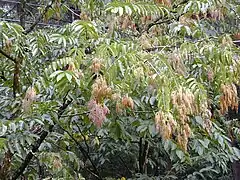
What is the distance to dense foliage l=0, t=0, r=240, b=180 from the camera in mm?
1284

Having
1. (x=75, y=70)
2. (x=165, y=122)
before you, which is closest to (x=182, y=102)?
(x=165, y=122)

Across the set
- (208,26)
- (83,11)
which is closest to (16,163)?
(83,11)

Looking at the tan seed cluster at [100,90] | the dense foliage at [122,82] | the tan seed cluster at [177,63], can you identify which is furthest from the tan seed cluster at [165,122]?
the tan seed cluster at [177,63]

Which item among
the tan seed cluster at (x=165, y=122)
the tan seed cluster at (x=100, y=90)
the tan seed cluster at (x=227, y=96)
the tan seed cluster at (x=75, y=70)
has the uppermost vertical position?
the tan seed cluster at (x=75, y=70)

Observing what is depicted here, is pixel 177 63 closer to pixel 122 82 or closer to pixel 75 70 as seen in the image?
pixel 122 82

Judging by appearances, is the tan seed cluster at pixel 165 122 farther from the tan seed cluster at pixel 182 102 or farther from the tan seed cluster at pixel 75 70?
the tan seed cluster at pixel 75 70

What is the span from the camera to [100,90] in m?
1.22

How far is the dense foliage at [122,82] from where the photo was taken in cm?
128

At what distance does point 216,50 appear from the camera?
148 cm

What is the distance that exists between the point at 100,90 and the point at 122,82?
21 cm

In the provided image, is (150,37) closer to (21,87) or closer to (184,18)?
(184,18)

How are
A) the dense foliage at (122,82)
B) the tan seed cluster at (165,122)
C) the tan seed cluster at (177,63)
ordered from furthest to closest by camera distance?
the tan seed cluster at (177,63), the dense foliage at (122,82), the tan seed cluster at (165,122)

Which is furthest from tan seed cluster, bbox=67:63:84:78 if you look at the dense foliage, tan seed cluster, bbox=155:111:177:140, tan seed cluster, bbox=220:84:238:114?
tan seed cluster, bbox=220:84:238:114

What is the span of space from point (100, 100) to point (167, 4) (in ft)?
2.34
